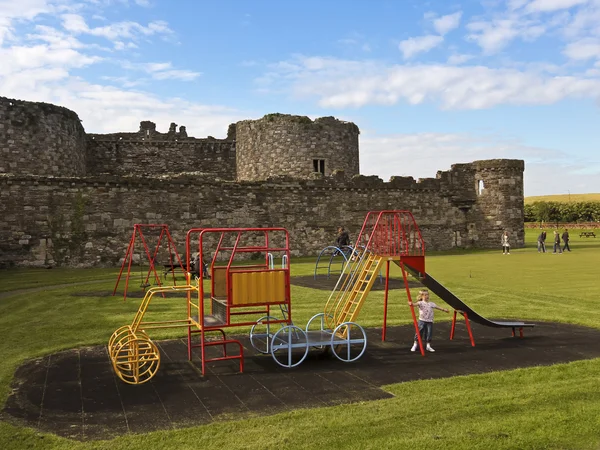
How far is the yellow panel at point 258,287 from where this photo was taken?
8938 mm

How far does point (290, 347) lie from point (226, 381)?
1.24 meters

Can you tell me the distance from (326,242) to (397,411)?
983 inches

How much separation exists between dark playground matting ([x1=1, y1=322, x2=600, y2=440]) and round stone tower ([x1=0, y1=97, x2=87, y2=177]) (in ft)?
71.0

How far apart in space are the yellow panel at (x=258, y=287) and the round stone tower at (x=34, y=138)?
23519 mm

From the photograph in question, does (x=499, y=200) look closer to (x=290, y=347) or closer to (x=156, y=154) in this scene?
(x=156, y=154)

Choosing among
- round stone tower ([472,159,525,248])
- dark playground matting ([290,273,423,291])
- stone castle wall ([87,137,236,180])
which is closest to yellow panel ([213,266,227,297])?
dark playground matting ([290,273,423,291])

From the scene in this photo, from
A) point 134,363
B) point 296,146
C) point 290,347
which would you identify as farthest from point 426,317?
point 296,146

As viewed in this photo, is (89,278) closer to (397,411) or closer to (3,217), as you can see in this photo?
(3,217)

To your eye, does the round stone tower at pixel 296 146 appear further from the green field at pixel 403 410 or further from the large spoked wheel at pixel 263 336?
the large spoked wheel at pixel 263 336

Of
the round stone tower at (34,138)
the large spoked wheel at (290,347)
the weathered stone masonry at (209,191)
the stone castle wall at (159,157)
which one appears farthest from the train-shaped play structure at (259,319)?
the stone castle wall at (159,157)

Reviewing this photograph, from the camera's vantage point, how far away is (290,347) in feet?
30.0

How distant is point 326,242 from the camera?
104 ft

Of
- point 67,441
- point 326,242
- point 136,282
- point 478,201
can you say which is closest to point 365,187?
point 326,242

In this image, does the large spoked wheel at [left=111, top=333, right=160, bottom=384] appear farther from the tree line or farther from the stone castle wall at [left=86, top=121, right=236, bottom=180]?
the tree line
